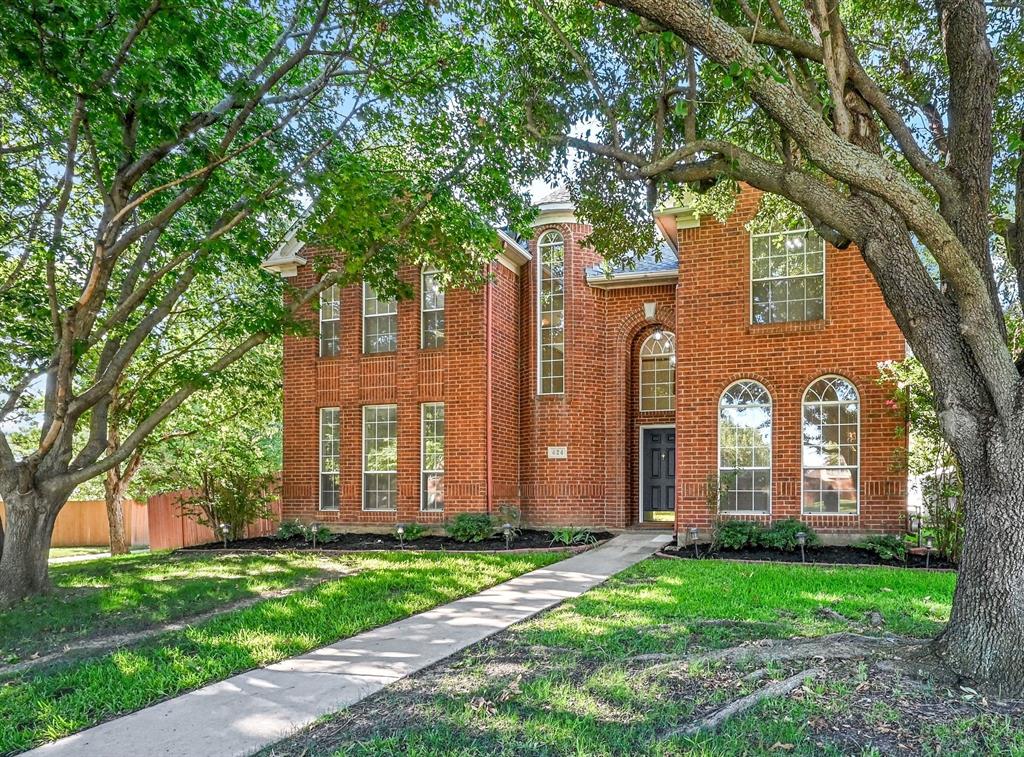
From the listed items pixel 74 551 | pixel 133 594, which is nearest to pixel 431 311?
pixel 133 594

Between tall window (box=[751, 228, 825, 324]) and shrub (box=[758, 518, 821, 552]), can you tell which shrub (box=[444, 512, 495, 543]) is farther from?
tall window (box=[751, 228, 825, 324])

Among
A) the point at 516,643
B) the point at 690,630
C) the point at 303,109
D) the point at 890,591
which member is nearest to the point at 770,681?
the point at 690,630

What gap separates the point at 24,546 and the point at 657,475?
1163 cm

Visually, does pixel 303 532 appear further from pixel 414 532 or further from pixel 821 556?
pixel 821 556

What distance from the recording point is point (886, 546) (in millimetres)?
10492

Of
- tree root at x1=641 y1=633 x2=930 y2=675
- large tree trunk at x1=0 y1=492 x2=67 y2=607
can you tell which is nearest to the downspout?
large tree trunk at x1=0 y1=492 x2=67 y2=607

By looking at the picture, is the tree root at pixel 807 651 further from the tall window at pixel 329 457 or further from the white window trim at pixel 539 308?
the tall window at pixel 329 457

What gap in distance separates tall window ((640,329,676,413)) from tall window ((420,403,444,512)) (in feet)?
15.3

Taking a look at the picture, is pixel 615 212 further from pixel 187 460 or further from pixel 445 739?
pixel 187 460

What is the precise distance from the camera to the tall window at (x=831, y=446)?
11477 mm

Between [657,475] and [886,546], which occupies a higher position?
[657,475]

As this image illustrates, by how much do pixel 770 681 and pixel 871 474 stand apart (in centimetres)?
805

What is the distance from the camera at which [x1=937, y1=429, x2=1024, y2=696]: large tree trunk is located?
431 cm

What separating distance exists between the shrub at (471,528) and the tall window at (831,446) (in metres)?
5.87
